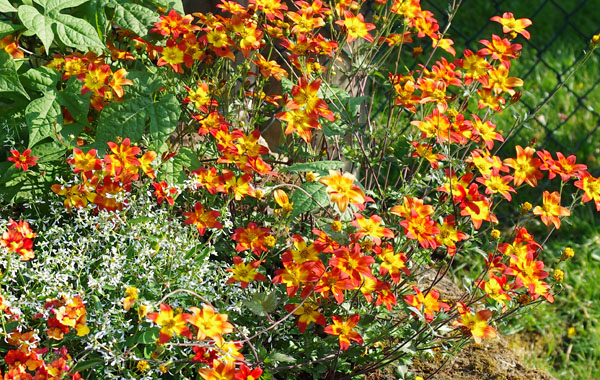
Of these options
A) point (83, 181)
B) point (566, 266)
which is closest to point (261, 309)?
point (83, 181)

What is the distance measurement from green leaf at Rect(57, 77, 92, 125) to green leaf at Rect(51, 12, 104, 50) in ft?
0.41

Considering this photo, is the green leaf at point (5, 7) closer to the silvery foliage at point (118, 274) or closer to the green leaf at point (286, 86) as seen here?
the silvery foliage at point (118, 274)

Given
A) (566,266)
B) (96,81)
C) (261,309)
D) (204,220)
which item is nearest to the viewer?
(261,309)

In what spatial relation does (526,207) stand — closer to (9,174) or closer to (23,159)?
(23,159)

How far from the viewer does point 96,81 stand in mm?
2037

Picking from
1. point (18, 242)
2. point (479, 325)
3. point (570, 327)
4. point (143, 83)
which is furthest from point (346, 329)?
point (570, 327)

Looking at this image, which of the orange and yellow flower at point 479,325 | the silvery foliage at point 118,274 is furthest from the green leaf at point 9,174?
the orange and yellow flower at point 479,325

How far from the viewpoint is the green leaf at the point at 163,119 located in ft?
6.81

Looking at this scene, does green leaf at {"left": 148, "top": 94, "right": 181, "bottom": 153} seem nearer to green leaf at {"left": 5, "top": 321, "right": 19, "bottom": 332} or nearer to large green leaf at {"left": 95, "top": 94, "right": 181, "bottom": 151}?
large green leaf at {"left": 95, "top": 94, "right": 181, "bottom": 151}

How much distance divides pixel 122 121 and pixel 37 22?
364 mm

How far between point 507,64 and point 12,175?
1452 millimetres

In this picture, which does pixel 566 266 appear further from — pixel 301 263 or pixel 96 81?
pixel 96 81

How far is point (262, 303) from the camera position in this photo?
178 cm

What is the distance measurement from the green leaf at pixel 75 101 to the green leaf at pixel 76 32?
125 millimetres
